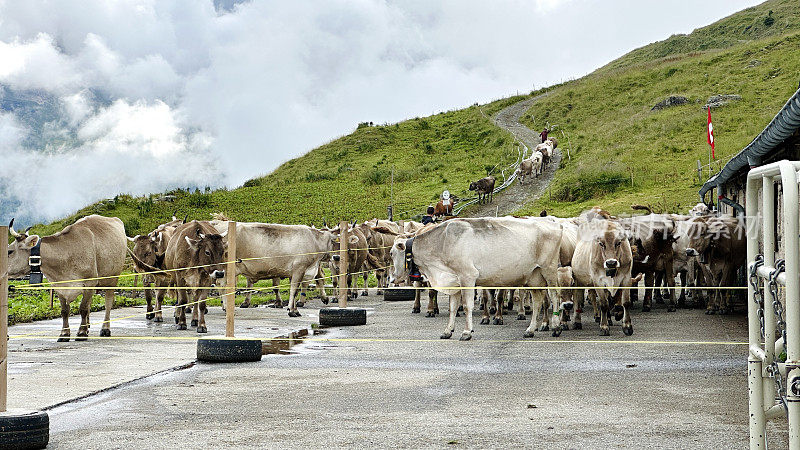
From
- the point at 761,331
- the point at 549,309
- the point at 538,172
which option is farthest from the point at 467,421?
the point at 538,172

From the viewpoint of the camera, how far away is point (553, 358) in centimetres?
1094

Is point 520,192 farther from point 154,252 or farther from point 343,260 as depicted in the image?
point 343,260

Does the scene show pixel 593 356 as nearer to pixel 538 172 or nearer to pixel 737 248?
pixel 737 248

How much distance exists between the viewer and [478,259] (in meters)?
13.5

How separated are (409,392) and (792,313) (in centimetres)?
540

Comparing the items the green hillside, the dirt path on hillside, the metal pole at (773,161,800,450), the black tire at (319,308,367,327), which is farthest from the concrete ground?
the dirt path on hillside

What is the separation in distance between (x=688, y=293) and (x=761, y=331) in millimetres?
16744

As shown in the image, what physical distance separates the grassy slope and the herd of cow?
18.0 m

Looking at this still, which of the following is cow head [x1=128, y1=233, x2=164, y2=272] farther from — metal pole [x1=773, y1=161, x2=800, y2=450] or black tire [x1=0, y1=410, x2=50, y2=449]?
metal pole [x1=773, y1=161, x2=800, y2=450]

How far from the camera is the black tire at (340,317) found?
15.0 meters

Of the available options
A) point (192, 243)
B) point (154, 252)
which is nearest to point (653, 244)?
point (192, 243)

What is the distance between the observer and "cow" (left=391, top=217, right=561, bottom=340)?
13484mm

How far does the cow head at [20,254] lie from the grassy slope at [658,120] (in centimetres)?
2641

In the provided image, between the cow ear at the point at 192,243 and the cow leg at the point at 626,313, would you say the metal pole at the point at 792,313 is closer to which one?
the cow leg at the point at 626,313
